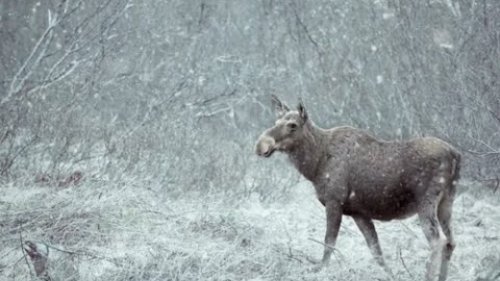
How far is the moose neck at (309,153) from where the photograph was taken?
23.7ft

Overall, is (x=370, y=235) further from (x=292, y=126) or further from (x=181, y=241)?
(x=181, y=241)

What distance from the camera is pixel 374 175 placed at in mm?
6910

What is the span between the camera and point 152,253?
6246mm

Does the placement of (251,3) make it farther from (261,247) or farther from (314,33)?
(261,247)

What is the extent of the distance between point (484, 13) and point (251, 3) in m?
7.38

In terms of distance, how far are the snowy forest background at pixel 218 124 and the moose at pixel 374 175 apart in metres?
0.39

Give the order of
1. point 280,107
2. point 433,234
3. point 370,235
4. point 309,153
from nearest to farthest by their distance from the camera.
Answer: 1. point 433,234
2. point 370,235
3. point 309,153
4. point 280,107

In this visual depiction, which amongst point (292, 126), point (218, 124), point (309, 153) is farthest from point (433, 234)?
point (218, 124)

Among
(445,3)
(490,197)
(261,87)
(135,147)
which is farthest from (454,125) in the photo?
(261,87)

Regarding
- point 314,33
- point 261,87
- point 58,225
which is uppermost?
point 58,225

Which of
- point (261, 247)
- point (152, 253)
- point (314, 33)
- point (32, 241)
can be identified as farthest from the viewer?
point (314, 33)

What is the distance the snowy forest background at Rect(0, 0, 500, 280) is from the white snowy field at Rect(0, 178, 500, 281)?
3cm

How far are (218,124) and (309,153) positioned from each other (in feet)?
31.7

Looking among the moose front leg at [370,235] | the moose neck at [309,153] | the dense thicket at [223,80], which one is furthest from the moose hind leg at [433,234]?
the dense thicket at [223,80]
